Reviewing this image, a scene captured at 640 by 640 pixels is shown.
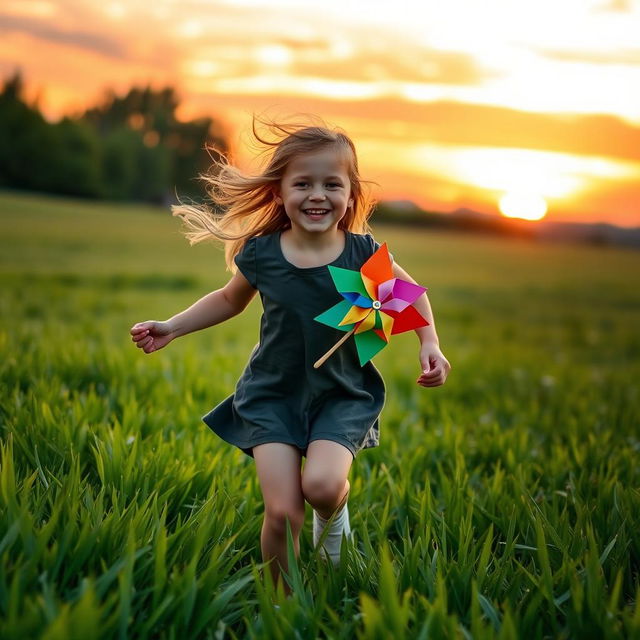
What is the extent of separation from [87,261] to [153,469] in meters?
19.3

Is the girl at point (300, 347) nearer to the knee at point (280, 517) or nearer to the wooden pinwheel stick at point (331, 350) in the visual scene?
the knee at point (280, 517)

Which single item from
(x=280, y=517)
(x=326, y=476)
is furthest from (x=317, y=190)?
(x=280, y=517)

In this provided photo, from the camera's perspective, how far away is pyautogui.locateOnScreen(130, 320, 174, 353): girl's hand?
332 centimetres

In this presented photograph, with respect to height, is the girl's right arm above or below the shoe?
above

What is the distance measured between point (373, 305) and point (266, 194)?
754 millimetres

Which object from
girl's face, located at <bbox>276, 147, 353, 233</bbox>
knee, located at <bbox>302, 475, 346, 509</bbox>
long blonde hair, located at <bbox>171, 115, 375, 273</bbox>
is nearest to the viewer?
knee, located at <bbox>302, 475, 346, 509</bbox>

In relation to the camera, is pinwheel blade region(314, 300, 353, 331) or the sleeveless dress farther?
the sleeveless dress

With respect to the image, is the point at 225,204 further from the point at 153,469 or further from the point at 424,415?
the point at 424,415

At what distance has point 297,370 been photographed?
3.32 metres

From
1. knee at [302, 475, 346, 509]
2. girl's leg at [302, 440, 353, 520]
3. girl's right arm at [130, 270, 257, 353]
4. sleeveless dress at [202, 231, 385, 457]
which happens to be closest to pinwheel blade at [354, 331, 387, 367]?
sleeveless dress at [202, 231, 385, 457]

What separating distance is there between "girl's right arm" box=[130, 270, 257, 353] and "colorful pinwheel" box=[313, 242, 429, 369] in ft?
1.66

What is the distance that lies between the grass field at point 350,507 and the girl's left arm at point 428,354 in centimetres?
52

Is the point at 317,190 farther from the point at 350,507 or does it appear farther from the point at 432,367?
the point at 350,507

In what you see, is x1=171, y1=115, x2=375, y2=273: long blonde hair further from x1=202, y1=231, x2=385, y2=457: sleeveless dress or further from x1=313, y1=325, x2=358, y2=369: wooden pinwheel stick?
x1=313, y1=325, x2=358, y2=369: wooden pinwheel stick
